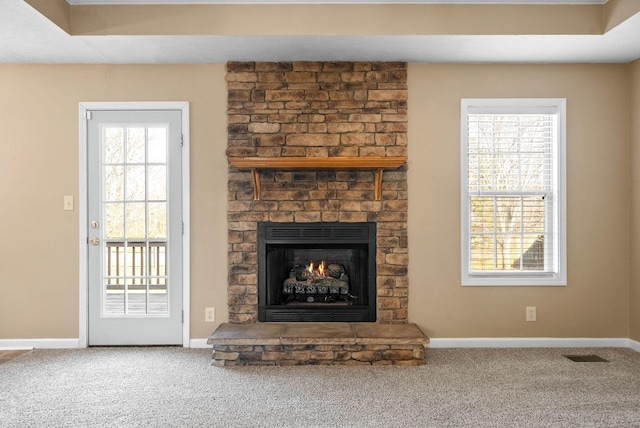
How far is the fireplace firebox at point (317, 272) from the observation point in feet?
13.7

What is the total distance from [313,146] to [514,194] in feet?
5.52

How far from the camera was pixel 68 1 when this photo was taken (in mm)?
3410

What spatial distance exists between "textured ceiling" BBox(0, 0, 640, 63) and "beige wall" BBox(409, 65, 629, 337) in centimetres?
18

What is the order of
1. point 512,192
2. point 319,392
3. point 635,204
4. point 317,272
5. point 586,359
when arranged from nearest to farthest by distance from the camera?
point 319,392
point 586,359
point 635,204
point 512,192
point 317,272

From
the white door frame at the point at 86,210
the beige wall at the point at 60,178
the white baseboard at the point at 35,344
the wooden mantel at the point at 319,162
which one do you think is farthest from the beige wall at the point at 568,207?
the white baseboard at the point at 35,344

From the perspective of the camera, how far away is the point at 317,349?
12.2ft

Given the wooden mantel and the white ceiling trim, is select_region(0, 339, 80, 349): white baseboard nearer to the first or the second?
the wooden mantel

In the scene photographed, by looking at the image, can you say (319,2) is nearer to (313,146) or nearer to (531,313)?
(313,146)

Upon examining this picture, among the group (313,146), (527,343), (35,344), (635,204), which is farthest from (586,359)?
(35,344)

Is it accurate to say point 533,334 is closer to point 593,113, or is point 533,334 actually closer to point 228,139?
point 593,113

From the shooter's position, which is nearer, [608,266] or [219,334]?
[219,334]

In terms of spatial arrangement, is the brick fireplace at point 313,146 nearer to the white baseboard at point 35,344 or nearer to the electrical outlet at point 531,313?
the electrical outlet at point 531,313

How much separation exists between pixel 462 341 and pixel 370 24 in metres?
2.53

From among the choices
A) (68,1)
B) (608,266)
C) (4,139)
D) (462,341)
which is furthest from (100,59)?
(608,266)
